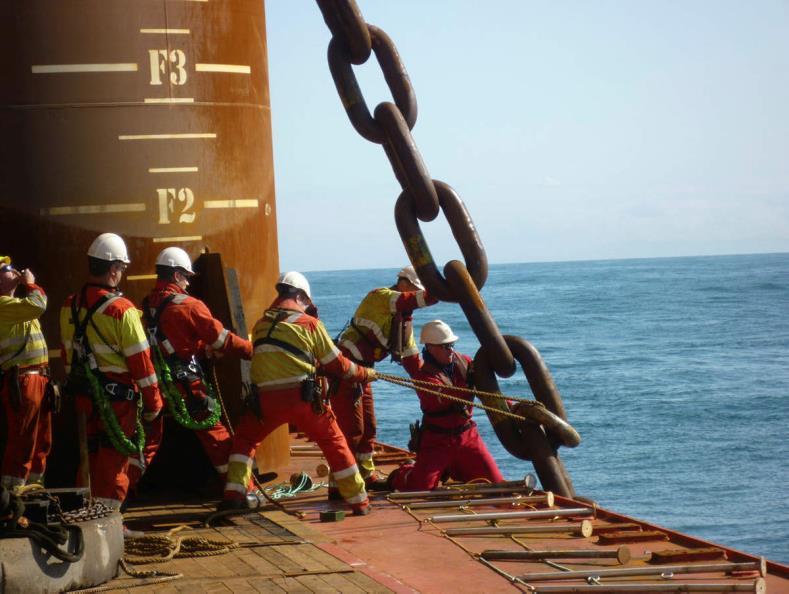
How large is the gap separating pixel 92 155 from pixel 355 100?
1928 millimetres

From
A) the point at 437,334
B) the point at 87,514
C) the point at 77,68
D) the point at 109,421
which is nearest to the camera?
the point at 87,514

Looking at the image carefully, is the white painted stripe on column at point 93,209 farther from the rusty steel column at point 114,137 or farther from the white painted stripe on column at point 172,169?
the white painted stripe on column at point 172,169

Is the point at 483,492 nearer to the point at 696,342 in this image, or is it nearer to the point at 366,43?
the point at 366,43

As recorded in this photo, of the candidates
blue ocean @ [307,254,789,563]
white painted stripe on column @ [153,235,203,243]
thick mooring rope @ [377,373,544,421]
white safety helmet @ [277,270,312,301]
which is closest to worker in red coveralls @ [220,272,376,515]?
white safety helmet @ [277,270,312,301]

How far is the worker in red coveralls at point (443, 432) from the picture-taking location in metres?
9.65

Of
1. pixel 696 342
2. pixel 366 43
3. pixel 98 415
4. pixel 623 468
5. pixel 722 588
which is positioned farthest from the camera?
pixel 696 342

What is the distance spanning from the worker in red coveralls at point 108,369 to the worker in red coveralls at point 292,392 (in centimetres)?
79

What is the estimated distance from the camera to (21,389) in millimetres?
8492

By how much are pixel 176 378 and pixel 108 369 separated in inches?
35.0

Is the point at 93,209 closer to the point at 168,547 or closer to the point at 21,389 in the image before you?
the point at 21,389

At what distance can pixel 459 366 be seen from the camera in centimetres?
997

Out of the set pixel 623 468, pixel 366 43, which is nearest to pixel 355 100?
pixel 366 43

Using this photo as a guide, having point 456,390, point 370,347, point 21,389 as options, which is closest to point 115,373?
point 21,389

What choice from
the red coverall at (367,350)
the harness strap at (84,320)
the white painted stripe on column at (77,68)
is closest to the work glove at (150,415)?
the harness strap at (84,320)
